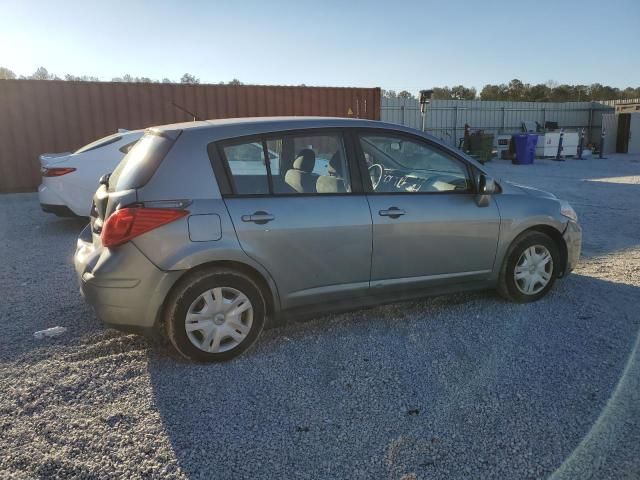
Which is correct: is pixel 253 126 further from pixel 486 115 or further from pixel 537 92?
pixel 537 92

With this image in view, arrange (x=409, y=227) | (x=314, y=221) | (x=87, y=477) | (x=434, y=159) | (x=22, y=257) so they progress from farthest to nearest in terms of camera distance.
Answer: (x=22, y=257)
(x=434, y=159)
(x=409, y=227)
(x=314, y=221)
(x=87, y=477)

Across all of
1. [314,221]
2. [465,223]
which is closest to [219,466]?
[314,221]

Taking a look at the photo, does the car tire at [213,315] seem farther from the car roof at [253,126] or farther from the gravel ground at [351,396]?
the car roof at [253,126]

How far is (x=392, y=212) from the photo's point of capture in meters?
3.74

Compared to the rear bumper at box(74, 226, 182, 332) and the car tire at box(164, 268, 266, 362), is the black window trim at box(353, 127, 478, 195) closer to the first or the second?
the car tire at box(164, 268, 266, 362)

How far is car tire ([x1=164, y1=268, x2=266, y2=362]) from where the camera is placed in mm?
3252

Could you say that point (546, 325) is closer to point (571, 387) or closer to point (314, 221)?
point (571, 387)

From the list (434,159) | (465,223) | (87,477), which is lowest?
(87,477)

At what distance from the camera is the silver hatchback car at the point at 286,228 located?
3.20 m

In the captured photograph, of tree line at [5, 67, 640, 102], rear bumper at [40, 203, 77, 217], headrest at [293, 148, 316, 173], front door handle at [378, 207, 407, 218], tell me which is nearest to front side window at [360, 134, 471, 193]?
front door handle at [378, 207, 407, 218]

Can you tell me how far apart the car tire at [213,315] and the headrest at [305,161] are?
903 millimetres

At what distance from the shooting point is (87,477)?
2.32m

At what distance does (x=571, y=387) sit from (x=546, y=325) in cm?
97

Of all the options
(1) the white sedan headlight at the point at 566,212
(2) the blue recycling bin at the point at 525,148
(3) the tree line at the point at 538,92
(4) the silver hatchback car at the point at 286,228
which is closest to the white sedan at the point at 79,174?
(4) the silver hatchback car at the point at 286,228
